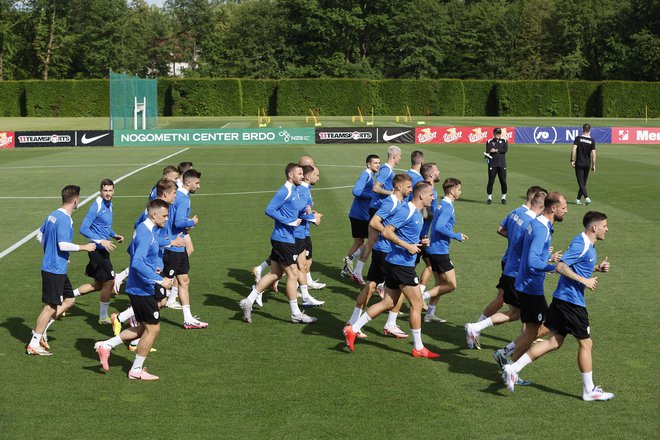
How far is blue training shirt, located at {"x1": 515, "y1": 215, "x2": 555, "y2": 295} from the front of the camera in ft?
30.3

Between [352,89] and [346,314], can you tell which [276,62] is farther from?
[346,314]

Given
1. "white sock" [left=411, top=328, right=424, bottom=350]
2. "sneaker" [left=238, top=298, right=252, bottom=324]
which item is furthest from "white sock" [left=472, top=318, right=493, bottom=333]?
"sneaker" [left=238, top=298, right=252, bottom=324]

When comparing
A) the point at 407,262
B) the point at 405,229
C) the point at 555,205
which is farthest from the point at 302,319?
the point at 555,205

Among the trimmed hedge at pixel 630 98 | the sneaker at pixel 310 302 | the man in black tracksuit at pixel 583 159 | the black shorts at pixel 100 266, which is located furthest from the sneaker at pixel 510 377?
the trimmed hedge at pixel 630 98

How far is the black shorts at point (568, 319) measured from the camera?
29.1 feet

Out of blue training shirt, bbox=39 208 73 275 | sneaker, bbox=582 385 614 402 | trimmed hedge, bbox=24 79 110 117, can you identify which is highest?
trimmed hedge, bbox=24 79 110 117

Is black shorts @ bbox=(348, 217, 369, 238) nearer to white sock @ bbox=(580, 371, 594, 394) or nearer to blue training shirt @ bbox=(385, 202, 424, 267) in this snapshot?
blue training shirt @ bbox=(385, 202, 424, 267)

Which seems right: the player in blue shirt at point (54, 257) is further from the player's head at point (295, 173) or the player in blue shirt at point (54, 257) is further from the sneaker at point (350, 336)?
the sneaker at point (350, 336)

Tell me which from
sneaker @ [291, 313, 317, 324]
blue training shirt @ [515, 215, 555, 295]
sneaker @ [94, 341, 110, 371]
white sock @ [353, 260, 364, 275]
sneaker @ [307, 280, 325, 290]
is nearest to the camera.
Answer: blue training shirt @ [515, 215, 555, 295]

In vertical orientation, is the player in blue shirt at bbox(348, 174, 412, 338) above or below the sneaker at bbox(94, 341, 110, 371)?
above

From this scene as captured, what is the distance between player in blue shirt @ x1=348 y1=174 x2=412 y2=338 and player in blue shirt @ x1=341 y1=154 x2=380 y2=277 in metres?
3.56

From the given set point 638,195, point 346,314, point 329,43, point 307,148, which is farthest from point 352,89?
point 346,314

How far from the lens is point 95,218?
12.1 m

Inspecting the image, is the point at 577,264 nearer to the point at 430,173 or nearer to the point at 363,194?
the point at 430,173
